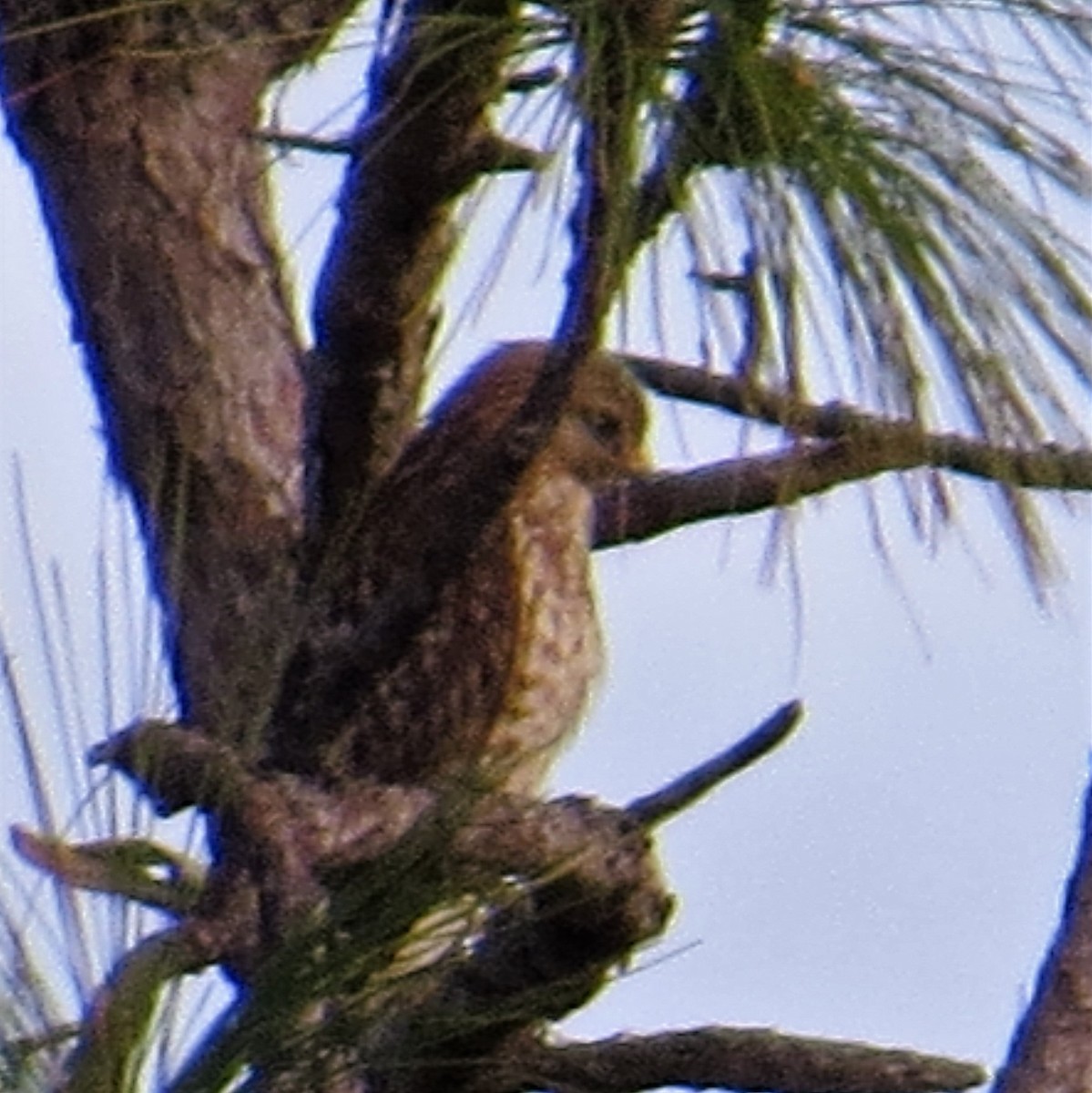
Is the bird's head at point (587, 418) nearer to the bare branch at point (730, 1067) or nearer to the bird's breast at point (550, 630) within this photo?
the bird's breast at point (550, 630)

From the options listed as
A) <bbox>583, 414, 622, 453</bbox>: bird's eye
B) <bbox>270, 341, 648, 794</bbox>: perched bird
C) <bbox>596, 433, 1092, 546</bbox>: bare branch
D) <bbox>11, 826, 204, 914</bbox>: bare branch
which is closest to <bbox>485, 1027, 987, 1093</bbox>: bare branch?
<bbox>270, 341, 648, 794</bbox>: perched bird

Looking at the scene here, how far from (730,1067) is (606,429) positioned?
3.69ft

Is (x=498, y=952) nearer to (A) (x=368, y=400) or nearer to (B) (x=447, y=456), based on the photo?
(A) (x=368, y=400)

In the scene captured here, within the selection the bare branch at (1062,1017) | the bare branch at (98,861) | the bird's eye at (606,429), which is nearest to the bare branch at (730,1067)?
the bare branch at (1062,1017)

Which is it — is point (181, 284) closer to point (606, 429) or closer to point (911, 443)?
point (606, 429)

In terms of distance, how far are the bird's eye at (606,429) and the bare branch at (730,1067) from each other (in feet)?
3.41

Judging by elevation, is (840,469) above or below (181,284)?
below

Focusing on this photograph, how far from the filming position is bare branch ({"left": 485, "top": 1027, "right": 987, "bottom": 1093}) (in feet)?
8.21

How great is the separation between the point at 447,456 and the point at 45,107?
491 millimetres

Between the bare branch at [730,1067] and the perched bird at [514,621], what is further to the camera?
the perched bird at [514,621]

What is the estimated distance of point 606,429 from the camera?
356 centimetres

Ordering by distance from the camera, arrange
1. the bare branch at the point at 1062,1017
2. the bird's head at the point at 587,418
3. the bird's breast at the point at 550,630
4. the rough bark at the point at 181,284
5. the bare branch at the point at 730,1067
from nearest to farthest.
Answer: the bare branch at the point at 1062,1017, the bare branch at the point at 730,1067, the rough bark at the point at 181,284, the bird's head at the point at 587,418, the bird's breast at the point at 550,630

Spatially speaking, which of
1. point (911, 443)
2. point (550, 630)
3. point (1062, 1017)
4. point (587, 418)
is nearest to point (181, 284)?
point (587, 418)

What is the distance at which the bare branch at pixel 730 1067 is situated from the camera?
2.50 m
